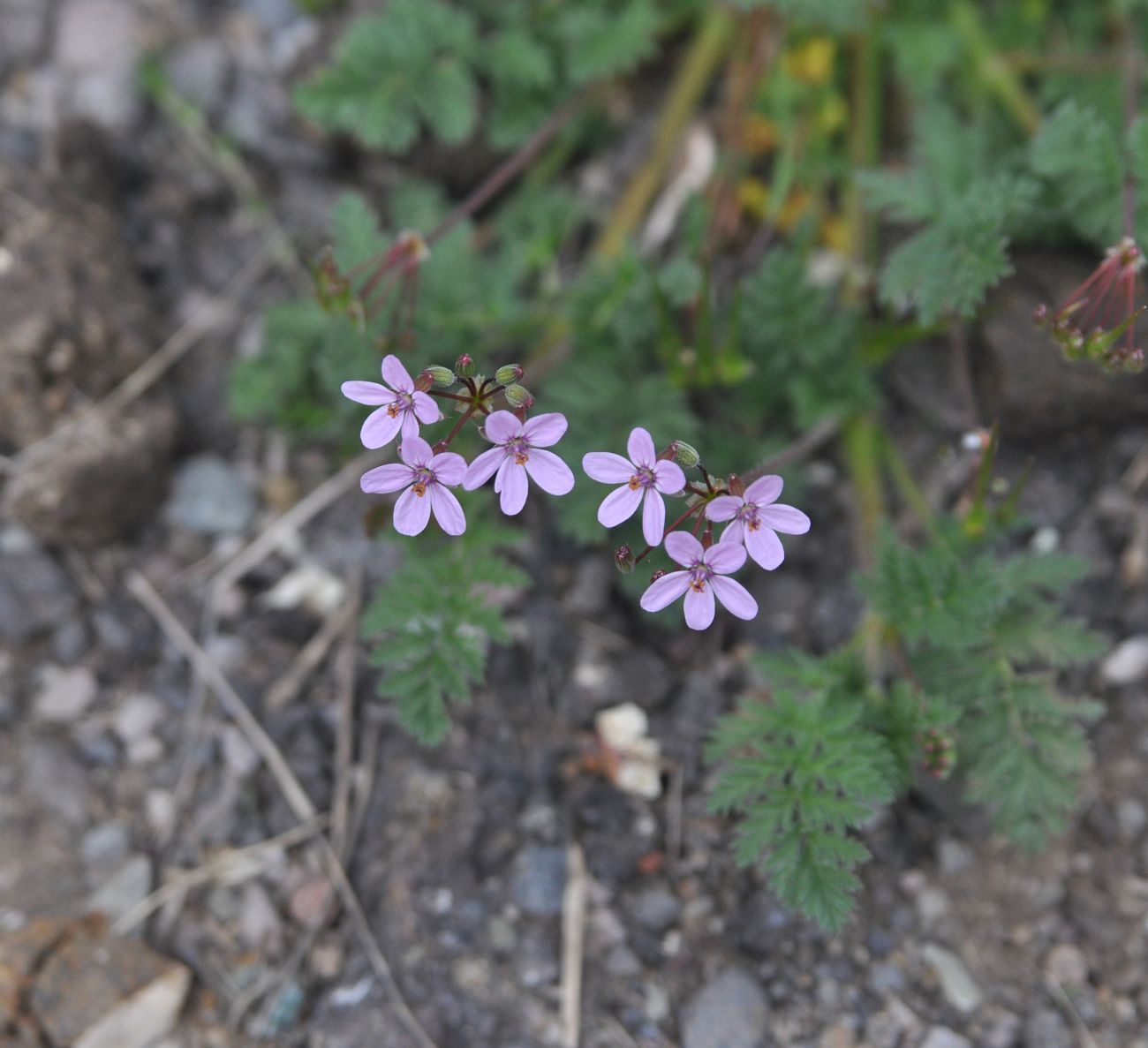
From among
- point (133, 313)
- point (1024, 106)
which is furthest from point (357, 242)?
point (1024, 106)

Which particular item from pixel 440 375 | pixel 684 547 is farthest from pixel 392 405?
pixel 684 547

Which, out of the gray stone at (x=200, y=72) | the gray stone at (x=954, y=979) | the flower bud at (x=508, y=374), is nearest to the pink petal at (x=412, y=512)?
the flower bud at (x=508, y=374)

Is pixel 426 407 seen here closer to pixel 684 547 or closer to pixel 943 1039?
pixel 684 547

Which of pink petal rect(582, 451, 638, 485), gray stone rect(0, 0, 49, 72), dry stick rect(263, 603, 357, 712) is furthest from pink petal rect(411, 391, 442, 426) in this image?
gray stone rect(0, 0, 49, 72)

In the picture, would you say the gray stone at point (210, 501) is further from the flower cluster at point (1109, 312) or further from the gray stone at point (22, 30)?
the flower cluster at point (1109, 312)

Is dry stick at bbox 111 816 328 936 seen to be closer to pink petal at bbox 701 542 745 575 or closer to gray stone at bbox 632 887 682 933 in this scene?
gray stone at bbox 632 887 682 933

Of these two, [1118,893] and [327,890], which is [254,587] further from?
[1118,893]
